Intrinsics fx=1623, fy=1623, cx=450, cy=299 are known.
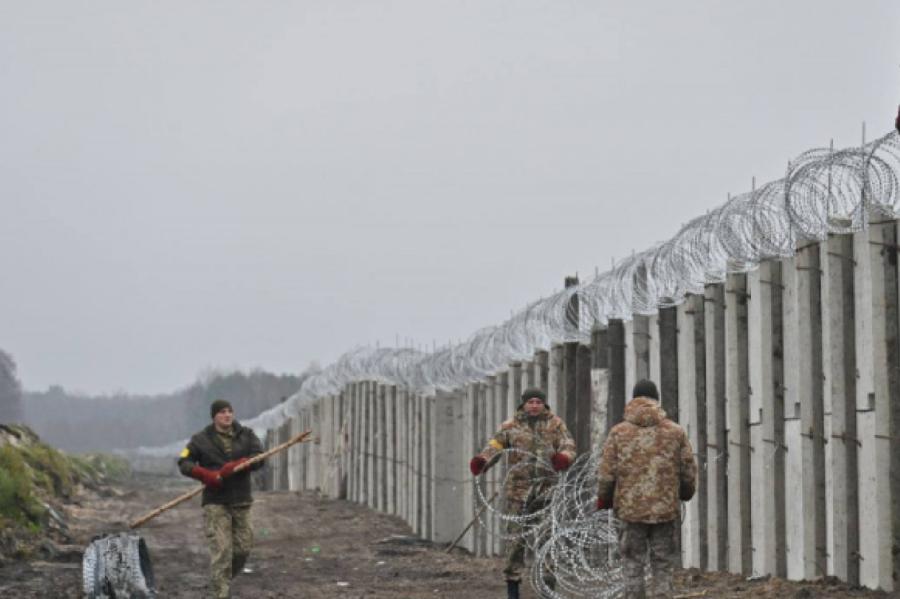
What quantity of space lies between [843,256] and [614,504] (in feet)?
6.76

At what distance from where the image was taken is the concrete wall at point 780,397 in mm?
9258

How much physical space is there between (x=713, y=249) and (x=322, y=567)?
697 centimetres

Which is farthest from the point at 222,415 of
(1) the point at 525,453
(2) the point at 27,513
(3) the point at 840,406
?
(2) the point at 27,513

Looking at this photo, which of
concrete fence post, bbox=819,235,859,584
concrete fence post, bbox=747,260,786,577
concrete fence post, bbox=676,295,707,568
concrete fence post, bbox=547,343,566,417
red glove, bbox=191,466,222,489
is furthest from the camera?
concrete fence post, bbox=547,343,566,417

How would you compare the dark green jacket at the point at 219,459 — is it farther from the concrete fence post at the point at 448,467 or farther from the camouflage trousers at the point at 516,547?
the concrete fence post at the point at 448,467

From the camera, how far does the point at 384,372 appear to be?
83.8 ft

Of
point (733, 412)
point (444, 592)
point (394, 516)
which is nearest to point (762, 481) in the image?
point (733, 412)

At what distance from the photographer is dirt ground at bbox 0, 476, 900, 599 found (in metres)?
11.6

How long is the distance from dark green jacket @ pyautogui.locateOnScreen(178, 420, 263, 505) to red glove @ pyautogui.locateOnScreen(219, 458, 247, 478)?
7 centimetres

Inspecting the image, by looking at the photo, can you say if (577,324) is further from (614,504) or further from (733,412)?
(614,504)

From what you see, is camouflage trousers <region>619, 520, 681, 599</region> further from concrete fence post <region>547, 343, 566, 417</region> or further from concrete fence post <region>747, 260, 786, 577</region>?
concrete fence post <region>547, 343, 566, 417</region>

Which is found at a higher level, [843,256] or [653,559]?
[843,256]

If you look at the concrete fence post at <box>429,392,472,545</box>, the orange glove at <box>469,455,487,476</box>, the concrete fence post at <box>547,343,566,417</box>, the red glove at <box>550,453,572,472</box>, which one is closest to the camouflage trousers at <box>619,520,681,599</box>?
the red glove at <box>550,453,572,472</box>

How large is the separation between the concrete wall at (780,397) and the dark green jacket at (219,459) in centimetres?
280
